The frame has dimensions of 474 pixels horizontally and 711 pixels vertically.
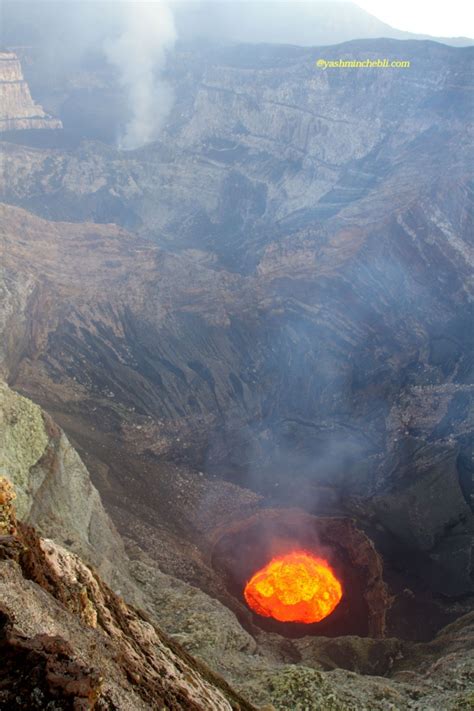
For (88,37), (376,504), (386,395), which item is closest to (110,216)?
(386,395)

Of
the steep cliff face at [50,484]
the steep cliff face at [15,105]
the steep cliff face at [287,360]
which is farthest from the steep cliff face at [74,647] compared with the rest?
the steep cliff face at [15,105]

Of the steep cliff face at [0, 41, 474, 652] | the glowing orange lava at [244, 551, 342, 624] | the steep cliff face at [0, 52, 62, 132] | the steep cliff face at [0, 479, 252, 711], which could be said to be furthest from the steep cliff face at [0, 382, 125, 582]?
the steep cliff face at [0, 52, 62, 132]

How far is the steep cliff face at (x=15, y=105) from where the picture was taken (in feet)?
368

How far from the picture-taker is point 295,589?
123 ft

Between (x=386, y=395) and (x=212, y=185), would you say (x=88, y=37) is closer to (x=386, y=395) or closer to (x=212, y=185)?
(x=212, y=185)

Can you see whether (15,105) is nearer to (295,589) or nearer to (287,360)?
(287,360)

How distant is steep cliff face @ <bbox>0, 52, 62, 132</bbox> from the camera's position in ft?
368

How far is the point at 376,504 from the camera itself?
43.8 meters

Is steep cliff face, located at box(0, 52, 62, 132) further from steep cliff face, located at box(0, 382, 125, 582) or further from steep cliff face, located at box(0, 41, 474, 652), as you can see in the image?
steep cliff face, located at box(0, 382, 125, 582)

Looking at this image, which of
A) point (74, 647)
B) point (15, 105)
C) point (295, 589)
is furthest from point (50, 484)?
point (15, 105)

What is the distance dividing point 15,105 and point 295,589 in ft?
363

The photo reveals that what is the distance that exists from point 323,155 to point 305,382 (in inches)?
1741

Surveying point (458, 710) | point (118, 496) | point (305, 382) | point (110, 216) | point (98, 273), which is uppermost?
point (110, 216)

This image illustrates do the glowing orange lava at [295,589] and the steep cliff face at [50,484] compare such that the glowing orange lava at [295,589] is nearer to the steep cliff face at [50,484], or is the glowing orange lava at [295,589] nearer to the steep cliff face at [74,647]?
the steep cliff face at [50,484]
